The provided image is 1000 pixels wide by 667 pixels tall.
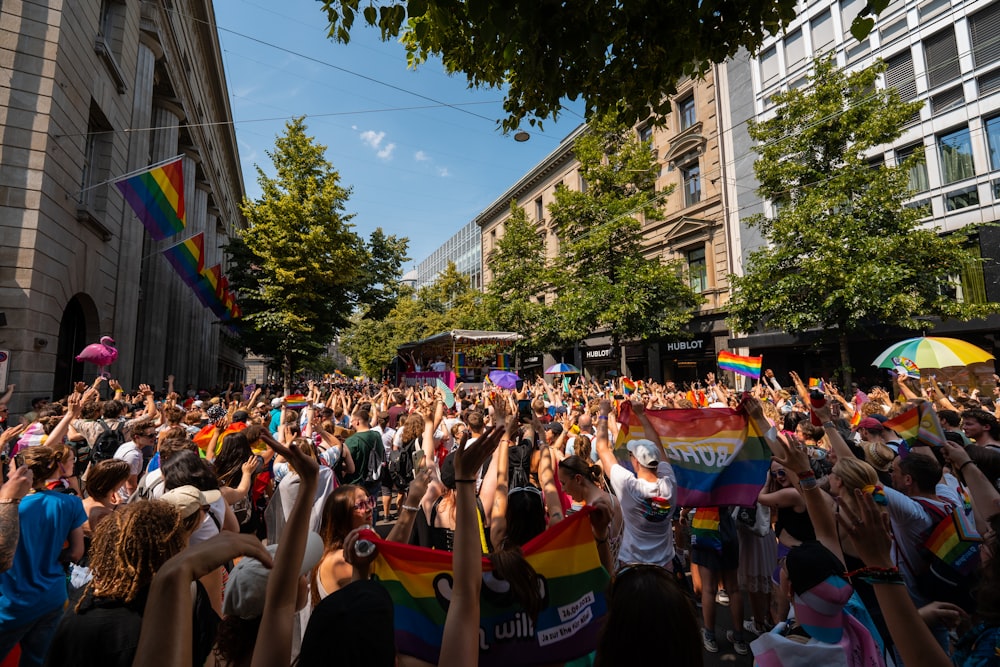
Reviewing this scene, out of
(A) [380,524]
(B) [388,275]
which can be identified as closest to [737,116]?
(B) [388,275]

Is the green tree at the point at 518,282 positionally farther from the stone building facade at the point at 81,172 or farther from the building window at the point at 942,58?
the building window at the point at 942,58

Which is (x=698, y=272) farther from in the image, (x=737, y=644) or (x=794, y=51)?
(x=737, y=644)

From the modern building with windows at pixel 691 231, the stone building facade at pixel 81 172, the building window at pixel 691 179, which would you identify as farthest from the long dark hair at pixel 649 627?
the building window at pixel 691 179

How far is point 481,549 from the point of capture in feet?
5.76

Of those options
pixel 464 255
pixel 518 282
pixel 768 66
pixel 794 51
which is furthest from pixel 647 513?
pixel 464 255

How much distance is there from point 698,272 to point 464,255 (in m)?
44.5

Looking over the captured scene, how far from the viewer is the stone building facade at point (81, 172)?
1084 centimetres

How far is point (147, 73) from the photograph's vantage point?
17297mm

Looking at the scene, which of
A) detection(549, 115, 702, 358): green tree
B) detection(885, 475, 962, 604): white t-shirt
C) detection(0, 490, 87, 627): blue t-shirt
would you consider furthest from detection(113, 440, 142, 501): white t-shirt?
detection(549, 115, 702, 358): green tree

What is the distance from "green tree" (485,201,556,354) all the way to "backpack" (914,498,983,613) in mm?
23671

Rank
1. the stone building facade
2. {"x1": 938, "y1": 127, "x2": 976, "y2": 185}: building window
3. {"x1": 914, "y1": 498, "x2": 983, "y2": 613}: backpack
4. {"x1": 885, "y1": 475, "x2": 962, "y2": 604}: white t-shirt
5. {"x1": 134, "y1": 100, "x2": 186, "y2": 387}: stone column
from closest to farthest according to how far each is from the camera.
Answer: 1. {"x1": 914, "y1": 498, "x2": 983, "y2": 613}: backpack
2. {"x1": 885, "y1": 475, "x2": 962, "y2": 604}: white t-shirt
3. the stone building facade
4. {"x1": 938, "y1": 127, "x2": 976, "y2": 185}: building window
5. {"x1": 134, "y1": 100, "x2": 186, "y2": 387}: stone column

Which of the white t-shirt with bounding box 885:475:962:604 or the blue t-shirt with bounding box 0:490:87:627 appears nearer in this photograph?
the blue t-shirt with bounding box 0:490:87:627

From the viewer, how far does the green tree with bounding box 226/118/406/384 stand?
20.0 meters

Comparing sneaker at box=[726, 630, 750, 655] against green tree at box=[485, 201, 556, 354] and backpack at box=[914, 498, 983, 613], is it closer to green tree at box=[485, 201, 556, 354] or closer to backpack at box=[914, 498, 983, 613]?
backpack at box=[914, 498, 983, 613]
